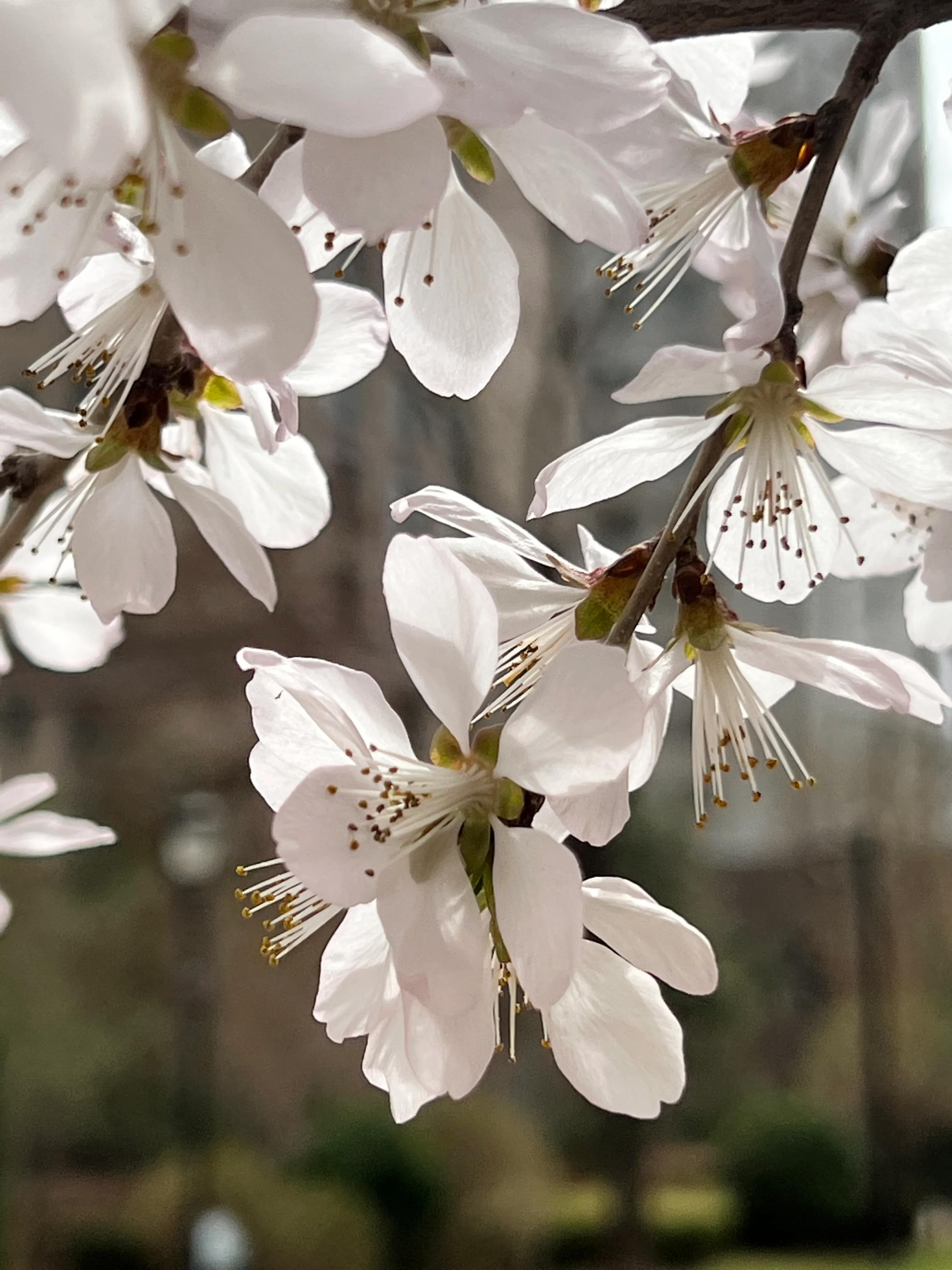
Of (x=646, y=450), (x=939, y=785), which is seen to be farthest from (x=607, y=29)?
(x=939, y=785)

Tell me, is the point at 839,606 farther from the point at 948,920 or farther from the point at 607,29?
the point at 607,29

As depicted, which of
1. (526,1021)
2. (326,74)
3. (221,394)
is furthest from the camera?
(526,1021)

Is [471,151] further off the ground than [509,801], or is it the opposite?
[471,151]

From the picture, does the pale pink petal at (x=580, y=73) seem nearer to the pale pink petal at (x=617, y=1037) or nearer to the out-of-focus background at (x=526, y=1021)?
the pale pink petal at (x=617, y=1037)

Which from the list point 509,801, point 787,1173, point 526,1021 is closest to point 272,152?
point 509,801

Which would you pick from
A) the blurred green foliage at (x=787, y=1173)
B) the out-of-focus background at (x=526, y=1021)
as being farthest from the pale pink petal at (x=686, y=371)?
the blurred green foliage at (x=787, y=1173)

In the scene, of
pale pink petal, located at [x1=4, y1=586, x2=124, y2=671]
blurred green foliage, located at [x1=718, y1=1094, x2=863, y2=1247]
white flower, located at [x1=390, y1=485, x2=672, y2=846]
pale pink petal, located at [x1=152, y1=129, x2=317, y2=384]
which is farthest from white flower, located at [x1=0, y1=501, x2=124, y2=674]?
blurred green foliage, located at [x1=718, y1=1094, x2=863, y2=1247]

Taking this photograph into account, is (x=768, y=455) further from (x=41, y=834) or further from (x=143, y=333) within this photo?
(x=41, y=834)
